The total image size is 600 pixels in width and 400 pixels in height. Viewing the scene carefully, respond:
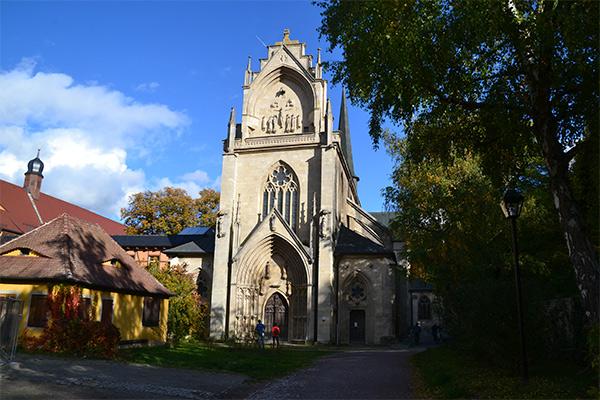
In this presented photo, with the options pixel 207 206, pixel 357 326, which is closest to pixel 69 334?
pixel 357 326

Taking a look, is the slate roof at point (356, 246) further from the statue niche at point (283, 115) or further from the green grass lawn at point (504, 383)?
the green grass lawn at point (504, 383)

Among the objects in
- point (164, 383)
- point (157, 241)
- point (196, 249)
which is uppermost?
point (157, 241)

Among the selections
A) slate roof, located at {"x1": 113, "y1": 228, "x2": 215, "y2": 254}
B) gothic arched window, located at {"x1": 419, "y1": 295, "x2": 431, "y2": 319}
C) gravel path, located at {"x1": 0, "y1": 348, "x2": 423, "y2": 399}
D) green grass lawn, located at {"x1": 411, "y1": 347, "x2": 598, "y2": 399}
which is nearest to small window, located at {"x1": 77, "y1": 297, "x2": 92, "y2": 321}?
gravel path, located at {"x1": 0, "y1": 348, "x2": 423, "y2": 399}

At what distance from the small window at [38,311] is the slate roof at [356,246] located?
17.8 m

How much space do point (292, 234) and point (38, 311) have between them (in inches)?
632

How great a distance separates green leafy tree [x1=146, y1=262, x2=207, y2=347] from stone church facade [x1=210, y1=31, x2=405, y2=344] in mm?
3433

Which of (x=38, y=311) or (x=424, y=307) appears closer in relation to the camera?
(x=38, y=311)

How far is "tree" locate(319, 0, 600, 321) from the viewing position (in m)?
9.20

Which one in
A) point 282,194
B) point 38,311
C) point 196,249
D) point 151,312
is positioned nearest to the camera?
point 38,311

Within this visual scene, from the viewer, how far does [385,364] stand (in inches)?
658

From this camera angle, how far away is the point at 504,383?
32.1 ft

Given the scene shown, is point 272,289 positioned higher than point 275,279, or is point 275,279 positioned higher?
point 275,279

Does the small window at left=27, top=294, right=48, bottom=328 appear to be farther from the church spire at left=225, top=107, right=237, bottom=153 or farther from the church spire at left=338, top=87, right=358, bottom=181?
the church spire at left=338, top=87, right=358, bottom=181

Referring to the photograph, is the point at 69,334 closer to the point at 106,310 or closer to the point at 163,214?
the point at 106,310
